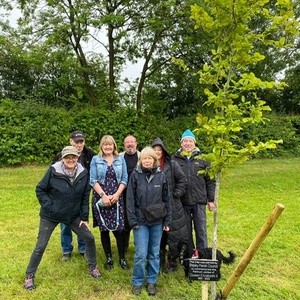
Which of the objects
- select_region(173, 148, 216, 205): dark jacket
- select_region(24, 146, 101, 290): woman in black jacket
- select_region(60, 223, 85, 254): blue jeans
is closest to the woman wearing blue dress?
select_region(24, 146, 101, 290): woman in black jacket

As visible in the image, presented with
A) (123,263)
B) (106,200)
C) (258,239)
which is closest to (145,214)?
(106,200)

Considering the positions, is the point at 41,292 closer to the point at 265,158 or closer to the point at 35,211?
the point at 35,211

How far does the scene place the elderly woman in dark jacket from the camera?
4.27 metres

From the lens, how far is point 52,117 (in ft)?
44.1

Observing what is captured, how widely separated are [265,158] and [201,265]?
557 inches

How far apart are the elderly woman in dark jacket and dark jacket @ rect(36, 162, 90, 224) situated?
3.40 ft

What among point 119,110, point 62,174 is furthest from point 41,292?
point 119,110

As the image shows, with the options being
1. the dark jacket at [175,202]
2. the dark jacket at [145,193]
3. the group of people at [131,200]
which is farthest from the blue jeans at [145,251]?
the dark jacket at [175,202]

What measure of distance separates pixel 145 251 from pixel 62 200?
3.58 feet

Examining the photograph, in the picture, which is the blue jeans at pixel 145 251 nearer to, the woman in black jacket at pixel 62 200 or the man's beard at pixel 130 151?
the woman in black jacket at pixel 62 200

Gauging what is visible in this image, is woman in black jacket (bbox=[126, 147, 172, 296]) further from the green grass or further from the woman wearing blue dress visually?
the woman wearing blue dress

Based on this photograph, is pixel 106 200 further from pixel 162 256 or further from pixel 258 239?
pixel 258 239

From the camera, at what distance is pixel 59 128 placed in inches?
524

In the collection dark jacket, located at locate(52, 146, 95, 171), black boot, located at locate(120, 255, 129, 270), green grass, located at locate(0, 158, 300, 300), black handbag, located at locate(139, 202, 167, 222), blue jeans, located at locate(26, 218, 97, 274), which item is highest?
dark jacket, located at locate(52, 146, 95, 171)
